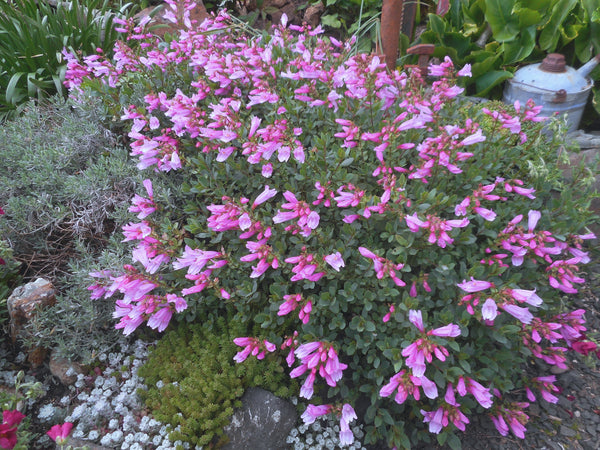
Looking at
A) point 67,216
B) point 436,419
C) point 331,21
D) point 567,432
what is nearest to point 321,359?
point 436,419

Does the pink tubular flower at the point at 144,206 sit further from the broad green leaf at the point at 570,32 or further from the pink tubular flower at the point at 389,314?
the broad green leaf at the point at 570,32

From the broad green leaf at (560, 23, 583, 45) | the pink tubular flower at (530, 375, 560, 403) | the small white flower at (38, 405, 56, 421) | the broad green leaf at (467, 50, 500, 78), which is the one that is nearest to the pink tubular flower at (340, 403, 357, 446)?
the pink tubular flower at (530, 375, 560, 403)

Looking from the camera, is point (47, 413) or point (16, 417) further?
point (47, 413)

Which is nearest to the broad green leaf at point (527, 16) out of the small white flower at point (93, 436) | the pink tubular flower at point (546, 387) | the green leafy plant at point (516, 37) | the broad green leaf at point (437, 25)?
the green leafy plant at point (516, 37)

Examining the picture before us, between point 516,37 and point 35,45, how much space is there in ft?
13.0

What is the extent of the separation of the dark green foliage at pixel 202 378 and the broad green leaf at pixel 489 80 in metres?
2.79

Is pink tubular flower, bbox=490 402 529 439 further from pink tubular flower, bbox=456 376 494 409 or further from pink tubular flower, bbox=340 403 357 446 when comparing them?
pink tubular flower, bbox=340 403 357 446

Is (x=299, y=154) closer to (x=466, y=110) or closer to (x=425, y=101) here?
(x=425, y=101)

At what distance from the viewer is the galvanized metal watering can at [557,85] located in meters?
3.34

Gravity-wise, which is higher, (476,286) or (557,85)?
(476,286)

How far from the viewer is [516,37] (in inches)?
146

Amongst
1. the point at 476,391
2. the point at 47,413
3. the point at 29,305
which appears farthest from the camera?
the point at 29,305

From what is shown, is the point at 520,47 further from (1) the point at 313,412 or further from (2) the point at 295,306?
(1) the point at 313,412

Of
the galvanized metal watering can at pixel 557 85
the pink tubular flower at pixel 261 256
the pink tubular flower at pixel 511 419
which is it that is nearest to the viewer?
the pink tubular flower at pixel 261 256
